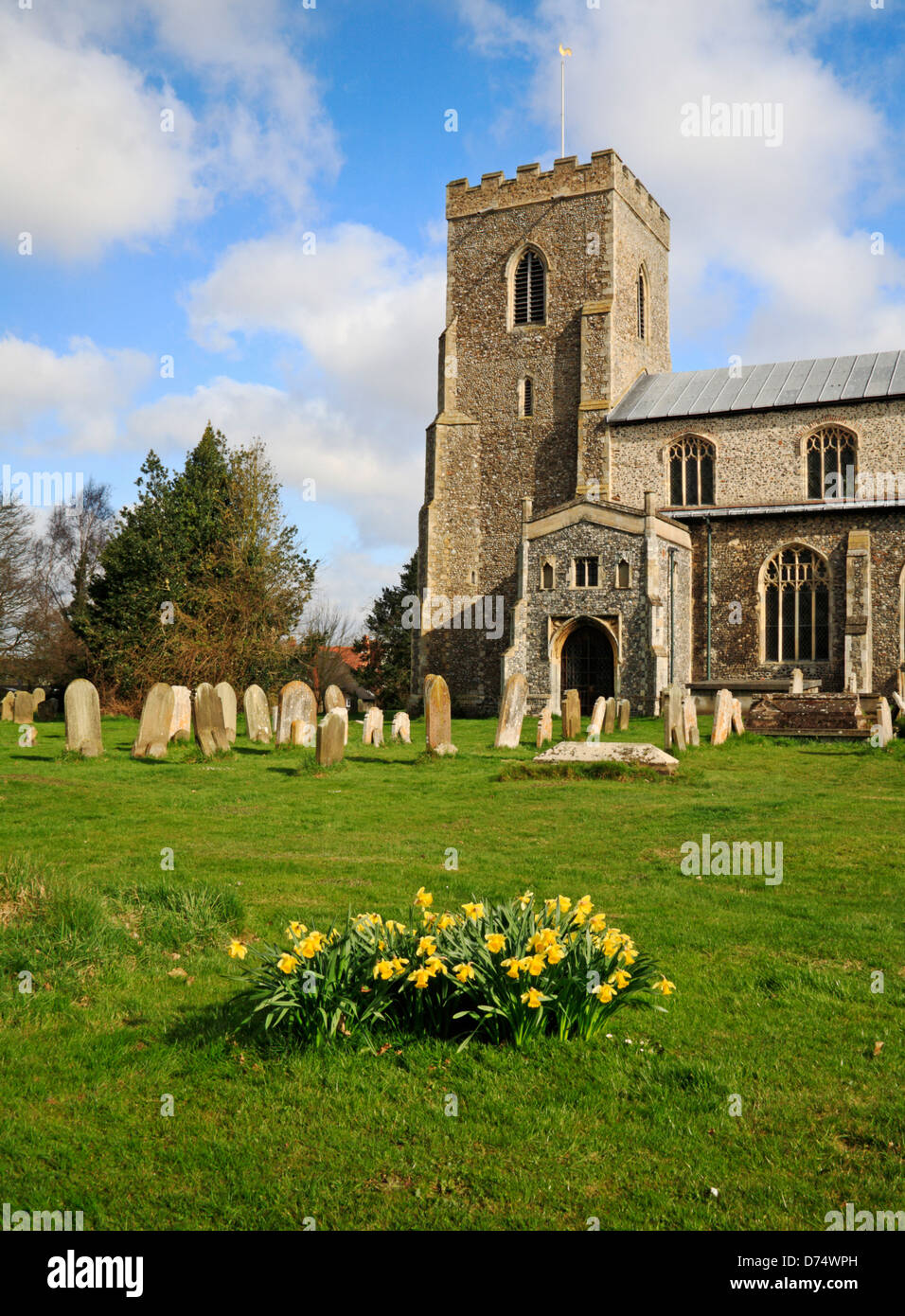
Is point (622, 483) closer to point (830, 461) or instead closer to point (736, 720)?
point (830, 461)

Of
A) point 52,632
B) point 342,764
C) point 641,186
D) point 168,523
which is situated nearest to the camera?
point 342,764

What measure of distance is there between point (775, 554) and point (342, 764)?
696 inches

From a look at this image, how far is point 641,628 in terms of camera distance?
2586 centimetres

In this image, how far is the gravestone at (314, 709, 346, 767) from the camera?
1520 centimetres

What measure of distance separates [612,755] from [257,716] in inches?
337

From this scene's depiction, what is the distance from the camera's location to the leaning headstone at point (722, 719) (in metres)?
18.5

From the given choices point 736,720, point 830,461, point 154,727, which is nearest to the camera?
point 154,727

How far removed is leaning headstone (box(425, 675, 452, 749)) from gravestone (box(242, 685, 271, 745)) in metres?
4.70

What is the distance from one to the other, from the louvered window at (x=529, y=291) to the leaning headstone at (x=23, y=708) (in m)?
20.6

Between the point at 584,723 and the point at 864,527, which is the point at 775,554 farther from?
the point at 584,723

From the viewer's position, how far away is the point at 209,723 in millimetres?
16922

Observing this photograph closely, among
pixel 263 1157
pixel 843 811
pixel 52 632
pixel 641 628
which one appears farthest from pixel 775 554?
pixel 52 632

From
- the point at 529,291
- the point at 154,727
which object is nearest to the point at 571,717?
the point at 154,727

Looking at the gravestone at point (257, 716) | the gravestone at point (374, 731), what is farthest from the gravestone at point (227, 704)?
the gravestone at point (374, 731)
